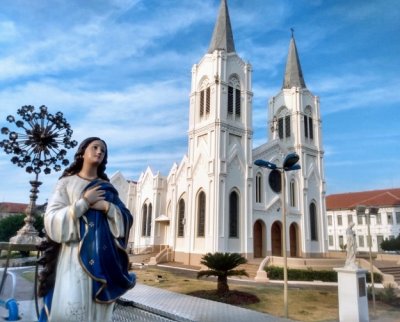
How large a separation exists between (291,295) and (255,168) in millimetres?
14944

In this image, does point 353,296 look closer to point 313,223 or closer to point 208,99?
point 208,99

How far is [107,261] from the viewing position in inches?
117

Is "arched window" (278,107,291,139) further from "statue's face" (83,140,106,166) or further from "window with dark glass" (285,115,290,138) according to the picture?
"statue's face" (83,140,106,166)

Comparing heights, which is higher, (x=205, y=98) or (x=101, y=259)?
(x=205, y=98)

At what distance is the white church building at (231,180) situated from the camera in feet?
80.5

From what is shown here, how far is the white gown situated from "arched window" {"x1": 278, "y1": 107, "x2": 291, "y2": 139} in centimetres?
3207

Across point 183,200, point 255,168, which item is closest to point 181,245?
point 183,200

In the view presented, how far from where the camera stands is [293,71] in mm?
35594

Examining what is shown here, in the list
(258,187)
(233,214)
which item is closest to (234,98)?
(258,187)

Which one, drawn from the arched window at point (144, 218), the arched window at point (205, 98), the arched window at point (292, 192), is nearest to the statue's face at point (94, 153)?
the arched window at point (205, 98)

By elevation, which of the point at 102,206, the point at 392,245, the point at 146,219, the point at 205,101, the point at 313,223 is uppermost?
the point at 205,101

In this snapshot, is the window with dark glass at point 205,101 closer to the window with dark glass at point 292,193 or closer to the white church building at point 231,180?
the white church building at point 231,180

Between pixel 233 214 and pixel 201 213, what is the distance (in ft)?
8.25

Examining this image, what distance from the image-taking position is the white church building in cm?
2453
